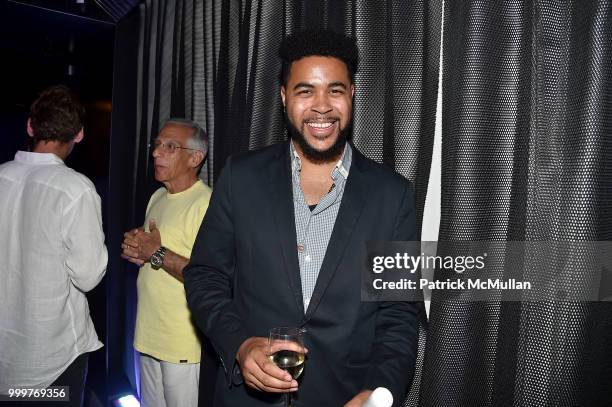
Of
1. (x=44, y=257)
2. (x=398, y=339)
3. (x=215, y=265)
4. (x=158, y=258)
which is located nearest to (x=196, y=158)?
(x=158, y=258)

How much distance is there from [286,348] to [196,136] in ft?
6.18

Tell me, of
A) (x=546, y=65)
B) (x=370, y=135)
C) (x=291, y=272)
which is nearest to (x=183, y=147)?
(x=370, y=135)

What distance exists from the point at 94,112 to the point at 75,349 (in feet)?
7.41

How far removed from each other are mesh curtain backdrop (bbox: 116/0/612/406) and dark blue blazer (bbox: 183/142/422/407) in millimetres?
197

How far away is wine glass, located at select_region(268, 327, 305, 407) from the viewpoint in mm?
1253

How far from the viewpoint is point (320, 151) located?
63.1 inches

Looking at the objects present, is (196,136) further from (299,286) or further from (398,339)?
(398,339)

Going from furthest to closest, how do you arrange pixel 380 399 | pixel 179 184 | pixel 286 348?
1. pixel 179 184
2. pixel 286 348
3. pixel 380 399

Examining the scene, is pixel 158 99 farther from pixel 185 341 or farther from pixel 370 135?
pixel 370 135

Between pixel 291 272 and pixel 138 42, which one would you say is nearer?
pixel 291 272

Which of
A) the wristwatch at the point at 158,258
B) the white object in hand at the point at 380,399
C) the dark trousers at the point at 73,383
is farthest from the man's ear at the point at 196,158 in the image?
the white object in hand at the point at 380,399

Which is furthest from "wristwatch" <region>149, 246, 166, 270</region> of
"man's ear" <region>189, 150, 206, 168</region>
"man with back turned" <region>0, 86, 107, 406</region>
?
"man's ear" <region>189, 150, 206, 168</region>

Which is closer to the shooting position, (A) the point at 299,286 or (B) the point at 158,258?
(A) the point at 299,286

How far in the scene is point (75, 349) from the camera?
249 centimetres
